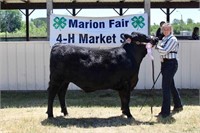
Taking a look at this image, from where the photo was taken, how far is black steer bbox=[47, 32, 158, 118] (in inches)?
340

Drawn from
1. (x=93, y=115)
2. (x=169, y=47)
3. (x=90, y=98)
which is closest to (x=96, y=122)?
(x=93, y=115)

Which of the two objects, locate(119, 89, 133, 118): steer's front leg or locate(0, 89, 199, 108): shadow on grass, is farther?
locate(0, 89, 199, 108): shadow on grass

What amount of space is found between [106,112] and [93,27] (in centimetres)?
356

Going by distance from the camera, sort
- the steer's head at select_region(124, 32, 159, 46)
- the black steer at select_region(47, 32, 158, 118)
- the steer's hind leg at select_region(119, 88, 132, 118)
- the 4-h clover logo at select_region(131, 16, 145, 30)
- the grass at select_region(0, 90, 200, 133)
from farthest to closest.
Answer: the 4-h clover logo at select_region(131, 16, 145, 30)
the steer's head at select_region(124, 32, 159, 46)
the steer's hind leg at select_region(119, 88, 132, 118)
the black steer at select_region(47, 32, 158, 118)
the grass at select_region(0, 90, 200, 133)

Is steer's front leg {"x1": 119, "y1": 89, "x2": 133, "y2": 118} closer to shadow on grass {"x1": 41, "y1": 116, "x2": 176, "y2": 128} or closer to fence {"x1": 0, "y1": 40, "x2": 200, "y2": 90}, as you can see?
shadow on grass {"x1": 41, "y1": 116, "x2": 176, "y2": 128}

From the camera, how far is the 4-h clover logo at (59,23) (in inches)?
487

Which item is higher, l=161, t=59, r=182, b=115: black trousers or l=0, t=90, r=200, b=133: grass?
l=161, t=59, r=182, b=115: black trousers

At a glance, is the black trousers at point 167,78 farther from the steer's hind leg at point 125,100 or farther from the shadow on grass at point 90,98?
the shadow on grass at point 90,98

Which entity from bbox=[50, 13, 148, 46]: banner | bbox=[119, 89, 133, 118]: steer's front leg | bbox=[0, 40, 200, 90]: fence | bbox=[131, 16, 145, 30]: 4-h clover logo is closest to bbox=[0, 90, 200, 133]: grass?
bbox=[119, 89, 133, 118]: steer's front leg

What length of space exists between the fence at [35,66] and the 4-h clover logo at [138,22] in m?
1.03

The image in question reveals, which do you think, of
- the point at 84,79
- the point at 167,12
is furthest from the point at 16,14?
the point at 84,79

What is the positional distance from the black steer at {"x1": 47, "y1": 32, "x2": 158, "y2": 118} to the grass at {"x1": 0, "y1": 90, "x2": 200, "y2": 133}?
49cm

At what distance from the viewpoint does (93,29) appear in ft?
40.9

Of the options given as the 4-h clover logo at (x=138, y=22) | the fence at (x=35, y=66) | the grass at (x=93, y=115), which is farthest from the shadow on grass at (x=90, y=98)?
the 4-h clover logo at (x=138, y=22)
